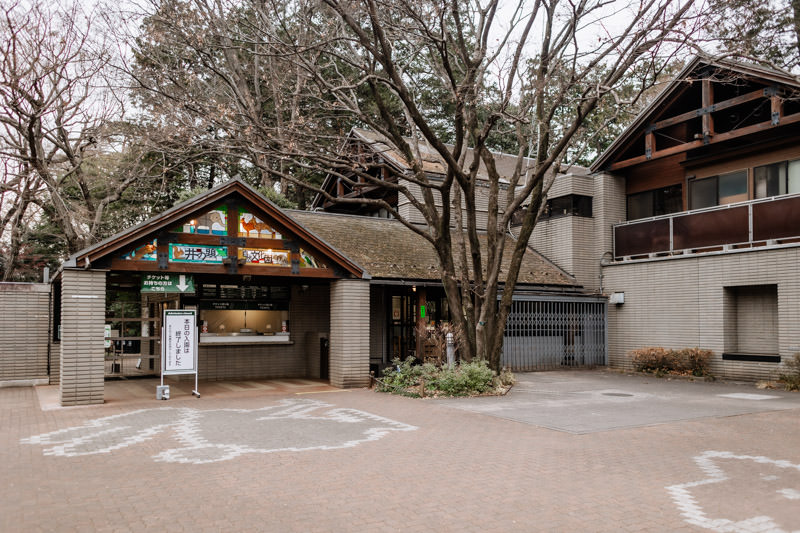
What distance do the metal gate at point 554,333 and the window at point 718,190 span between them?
13.7 feet

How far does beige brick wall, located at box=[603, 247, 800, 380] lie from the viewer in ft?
50.9

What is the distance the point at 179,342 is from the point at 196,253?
1914 mm

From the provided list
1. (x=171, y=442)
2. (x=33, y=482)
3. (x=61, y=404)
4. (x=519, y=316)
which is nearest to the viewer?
(x=33, y=482)

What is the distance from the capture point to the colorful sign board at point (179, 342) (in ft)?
43.4

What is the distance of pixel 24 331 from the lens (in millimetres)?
16250

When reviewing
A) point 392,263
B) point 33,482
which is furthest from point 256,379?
point 33,482

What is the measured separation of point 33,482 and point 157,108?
12952 mm

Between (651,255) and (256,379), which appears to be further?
(651,255)

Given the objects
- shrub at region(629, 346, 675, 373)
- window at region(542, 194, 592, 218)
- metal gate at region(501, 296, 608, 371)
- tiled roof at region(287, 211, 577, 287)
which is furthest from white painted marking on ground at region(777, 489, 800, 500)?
window at region(542, 194, 592, 218)

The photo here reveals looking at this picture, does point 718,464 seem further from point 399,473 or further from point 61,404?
point 61,404

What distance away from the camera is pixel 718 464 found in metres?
7.59

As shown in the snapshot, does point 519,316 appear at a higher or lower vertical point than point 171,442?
higher

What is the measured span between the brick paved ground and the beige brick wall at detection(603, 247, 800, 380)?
5.71 meters

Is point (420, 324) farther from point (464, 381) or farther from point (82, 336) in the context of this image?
point (82, 336)
